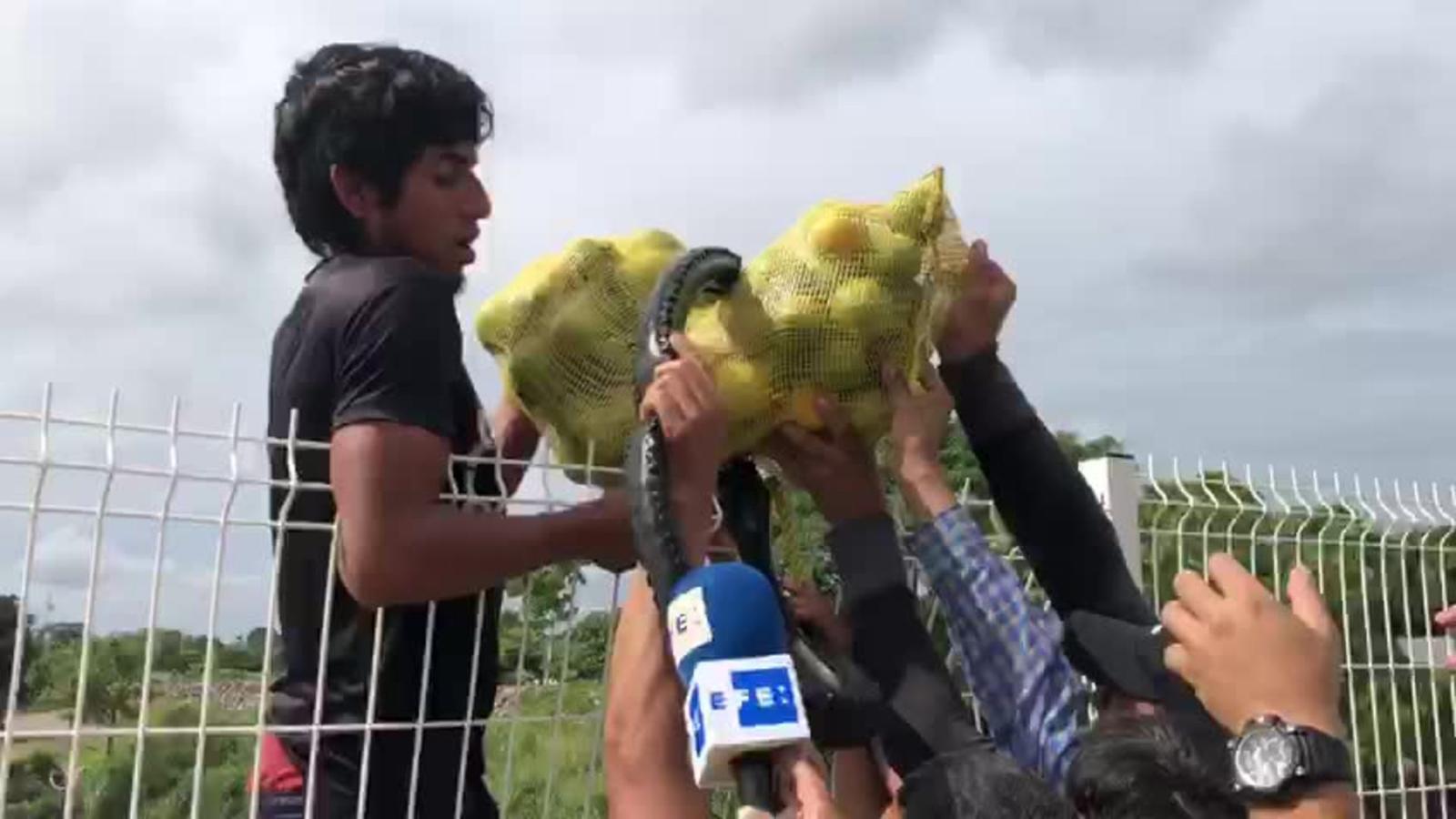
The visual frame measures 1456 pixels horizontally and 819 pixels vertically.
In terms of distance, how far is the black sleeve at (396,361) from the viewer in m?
2.04

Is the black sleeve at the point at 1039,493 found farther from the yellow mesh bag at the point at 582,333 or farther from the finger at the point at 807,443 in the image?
the yellow mesh bag at the point at 582,333

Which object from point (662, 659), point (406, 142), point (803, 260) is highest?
point (406, 142)

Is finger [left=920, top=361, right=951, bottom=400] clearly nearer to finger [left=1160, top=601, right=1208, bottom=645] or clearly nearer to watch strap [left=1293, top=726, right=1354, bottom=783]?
finger [left=1160, top=601, right=1208, bottom=645]

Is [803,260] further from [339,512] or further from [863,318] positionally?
[339,512]

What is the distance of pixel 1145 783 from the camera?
4.47ft

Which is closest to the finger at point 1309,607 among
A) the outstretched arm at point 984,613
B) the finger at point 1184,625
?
the finger at point 1184,625

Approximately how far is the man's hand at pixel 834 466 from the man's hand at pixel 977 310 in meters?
0.33

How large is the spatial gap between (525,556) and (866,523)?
0.47 meters

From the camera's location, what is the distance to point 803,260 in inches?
83.6

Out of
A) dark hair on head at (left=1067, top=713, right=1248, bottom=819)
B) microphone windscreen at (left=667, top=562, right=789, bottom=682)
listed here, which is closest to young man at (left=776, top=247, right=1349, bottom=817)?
dark hair on head at (left=1067, top=713, right=1248, bottom=819)

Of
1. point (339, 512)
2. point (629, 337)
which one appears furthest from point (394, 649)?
point (629, 337)

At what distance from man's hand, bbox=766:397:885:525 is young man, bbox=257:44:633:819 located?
0.24 metres

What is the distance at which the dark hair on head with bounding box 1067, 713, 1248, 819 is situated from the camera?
1.34 metres

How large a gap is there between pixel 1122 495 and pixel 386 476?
6.10 ft
